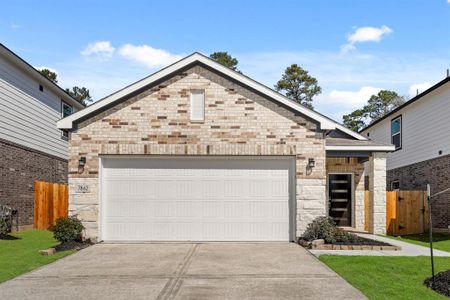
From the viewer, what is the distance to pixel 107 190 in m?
13.7

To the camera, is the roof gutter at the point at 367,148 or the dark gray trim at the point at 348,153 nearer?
the roof gutter at the point at 367,148

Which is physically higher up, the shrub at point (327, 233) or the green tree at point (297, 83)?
the green tree at point (297, 83)

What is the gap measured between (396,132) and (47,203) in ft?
56.5

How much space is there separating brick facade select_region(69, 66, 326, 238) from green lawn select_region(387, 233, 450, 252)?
358 cm

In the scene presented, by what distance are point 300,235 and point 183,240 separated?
11.8 feet

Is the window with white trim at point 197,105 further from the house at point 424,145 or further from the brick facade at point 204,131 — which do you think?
the house at point 424,145

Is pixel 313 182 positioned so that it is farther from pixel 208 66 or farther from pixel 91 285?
pixel 91 285

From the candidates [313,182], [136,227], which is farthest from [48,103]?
[313,182]

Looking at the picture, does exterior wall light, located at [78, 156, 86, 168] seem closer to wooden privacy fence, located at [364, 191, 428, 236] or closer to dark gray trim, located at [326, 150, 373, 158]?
dark gray trim, located at [326, 150, 373, 158]

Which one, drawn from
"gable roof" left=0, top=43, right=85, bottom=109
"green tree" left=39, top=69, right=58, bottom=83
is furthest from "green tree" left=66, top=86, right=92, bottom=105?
"gable roof" left=0, top=43, right=85, bottom=109

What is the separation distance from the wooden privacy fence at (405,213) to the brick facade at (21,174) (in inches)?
546

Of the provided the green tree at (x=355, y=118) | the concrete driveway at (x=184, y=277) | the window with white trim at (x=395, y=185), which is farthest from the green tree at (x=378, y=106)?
the concrete driveway at (x=184, y=277)

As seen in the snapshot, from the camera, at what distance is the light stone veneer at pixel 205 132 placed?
1352 centimetres

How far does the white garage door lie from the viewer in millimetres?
13625
